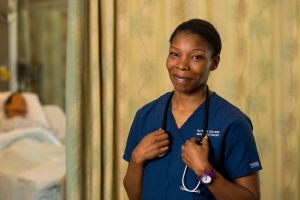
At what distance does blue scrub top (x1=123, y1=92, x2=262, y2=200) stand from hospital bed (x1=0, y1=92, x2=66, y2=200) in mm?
1074

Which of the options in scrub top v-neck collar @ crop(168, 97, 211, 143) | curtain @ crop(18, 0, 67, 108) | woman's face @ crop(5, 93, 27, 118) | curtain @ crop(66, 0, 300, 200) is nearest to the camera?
scrub top v-neck collar @ crop(168, 97, 211, 143)

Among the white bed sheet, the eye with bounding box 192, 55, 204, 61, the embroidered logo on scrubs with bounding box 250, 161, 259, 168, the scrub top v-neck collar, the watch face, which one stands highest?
the eye with bounding box 192, 55, 204, 61

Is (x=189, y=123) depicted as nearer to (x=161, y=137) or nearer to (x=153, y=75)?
(x=161, y=137)

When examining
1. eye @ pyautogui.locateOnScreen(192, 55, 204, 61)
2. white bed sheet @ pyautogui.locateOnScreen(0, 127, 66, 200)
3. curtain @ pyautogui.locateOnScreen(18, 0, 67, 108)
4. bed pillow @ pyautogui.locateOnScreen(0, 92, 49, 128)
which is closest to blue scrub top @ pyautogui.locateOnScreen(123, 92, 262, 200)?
eye @ pyautogui.locateOnScreen(192, 55, 204, 61)

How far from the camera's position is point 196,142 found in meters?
0.96

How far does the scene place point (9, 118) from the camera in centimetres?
327

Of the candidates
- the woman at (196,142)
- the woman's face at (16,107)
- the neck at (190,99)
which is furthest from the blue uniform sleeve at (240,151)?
the woman's face at (16,107)

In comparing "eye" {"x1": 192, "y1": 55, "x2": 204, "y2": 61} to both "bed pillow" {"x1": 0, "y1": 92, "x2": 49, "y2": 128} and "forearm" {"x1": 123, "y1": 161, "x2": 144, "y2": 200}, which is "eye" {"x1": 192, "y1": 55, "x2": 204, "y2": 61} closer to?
"forearm" {"x1": 123, "y1": 161, "x2": 144, "y2": 200}

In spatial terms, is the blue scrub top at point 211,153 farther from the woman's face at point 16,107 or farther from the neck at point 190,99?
the woman's face at point 16,107

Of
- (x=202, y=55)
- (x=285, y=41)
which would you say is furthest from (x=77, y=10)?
(x=285, y=41)

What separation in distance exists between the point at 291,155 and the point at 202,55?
1.02 m

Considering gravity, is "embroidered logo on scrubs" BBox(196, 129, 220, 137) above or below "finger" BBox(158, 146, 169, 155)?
above

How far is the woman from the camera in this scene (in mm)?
944

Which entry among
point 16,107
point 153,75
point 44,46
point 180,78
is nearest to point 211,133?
point 180,78
